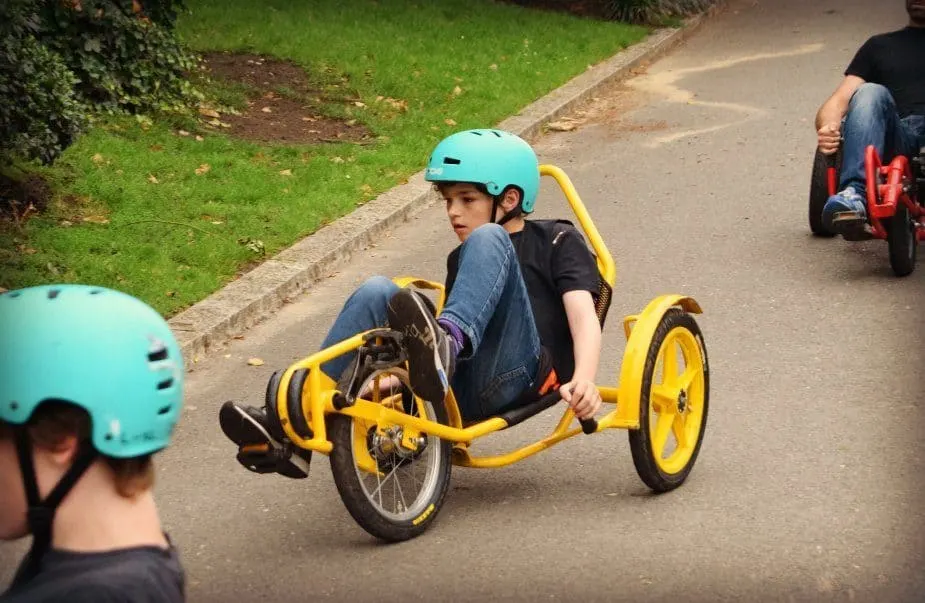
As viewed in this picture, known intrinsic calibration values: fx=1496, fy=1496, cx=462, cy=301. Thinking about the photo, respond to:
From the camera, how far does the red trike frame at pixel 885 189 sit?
284 inches

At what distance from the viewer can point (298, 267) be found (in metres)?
7.77

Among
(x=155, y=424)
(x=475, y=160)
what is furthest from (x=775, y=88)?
(x=155, y=424)

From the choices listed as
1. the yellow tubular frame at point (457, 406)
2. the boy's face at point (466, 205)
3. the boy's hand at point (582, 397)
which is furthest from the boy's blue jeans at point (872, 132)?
the boy's hand at point (582, 397)

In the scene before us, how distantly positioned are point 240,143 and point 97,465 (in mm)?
7960

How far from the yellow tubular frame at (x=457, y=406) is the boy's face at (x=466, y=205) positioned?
269 mm

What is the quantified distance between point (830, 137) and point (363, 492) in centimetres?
423

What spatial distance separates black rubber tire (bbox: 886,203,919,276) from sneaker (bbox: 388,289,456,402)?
147 inches

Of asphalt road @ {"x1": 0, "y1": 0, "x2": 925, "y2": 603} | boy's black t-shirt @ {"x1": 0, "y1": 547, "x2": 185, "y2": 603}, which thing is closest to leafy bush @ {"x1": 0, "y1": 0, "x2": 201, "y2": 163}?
asphalt road @ {"x1": 0, "y1": 0, "x2": 925, "y2": 603}

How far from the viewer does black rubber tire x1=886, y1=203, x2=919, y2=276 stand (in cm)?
733

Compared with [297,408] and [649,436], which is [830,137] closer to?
[649,436]

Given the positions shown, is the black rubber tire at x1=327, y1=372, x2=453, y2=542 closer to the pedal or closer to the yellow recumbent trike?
the yellow recumbent trike

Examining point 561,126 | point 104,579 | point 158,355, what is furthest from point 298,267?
point 104,579

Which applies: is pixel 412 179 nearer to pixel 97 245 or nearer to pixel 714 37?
pixel 97 245

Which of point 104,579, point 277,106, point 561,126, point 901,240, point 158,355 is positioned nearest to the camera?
point 104,579
